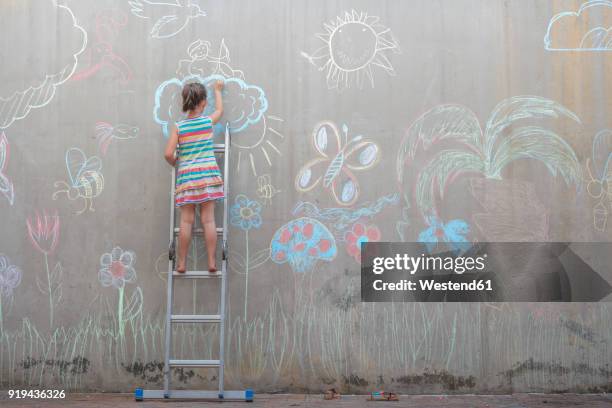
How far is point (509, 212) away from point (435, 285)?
891 mm

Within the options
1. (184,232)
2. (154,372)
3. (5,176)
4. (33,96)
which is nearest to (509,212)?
(184,232)

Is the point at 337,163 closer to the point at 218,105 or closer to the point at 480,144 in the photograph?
the point at 218,105

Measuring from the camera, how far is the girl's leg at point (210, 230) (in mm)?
5770

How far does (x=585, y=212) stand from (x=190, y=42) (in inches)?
145

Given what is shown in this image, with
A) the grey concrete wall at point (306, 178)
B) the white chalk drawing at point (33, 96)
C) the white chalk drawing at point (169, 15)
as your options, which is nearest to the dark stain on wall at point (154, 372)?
the grey concrete wall at point (306, 178)

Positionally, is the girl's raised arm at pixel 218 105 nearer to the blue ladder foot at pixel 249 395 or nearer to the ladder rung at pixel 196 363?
the ladder rung at pixel 196 363

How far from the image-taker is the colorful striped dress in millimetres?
5742

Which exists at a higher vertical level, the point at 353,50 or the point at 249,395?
the point at 353,50

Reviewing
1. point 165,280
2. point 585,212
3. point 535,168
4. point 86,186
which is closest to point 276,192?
point 165,280

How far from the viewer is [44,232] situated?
19.7 feet

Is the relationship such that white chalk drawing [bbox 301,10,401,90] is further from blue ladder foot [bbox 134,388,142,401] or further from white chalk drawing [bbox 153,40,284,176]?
blue ladder foot [bbox 134,388,142,401]

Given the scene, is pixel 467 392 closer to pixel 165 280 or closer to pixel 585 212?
pixel 585 212

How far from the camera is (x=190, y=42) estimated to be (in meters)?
6.09

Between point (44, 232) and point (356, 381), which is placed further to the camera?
point (44, 232)
